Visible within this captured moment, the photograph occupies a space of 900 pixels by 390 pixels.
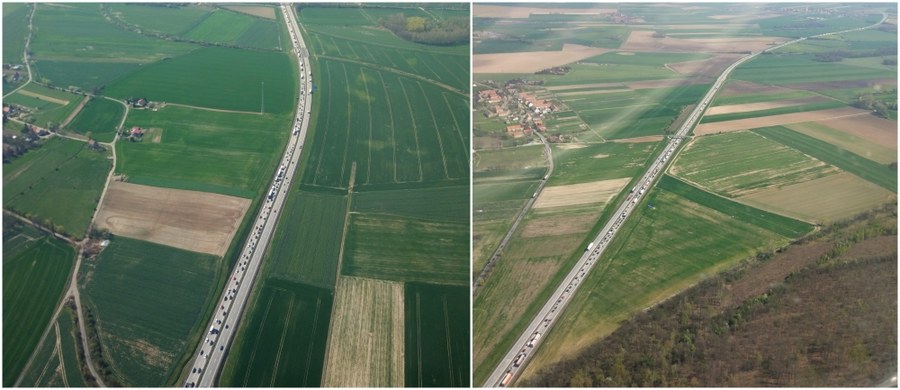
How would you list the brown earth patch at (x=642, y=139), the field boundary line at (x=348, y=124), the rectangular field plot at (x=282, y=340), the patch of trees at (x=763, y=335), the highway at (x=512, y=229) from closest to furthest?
the patch of trees at (x=763, y=335) < the rectangular field plot at (x=282, y=340) < the highway at (x=512, y=229) < the field boundary line at (x=348, y=124) < the brown earth patch at (x=642, y=139)

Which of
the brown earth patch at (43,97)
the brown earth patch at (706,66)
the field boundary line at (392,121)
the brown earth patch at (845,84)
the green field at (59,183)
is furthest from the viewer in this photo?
the brown earth patch at (706,66)

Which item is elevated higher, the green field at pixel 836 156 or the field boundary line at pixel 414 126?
the field boundary line at pixel 414 126

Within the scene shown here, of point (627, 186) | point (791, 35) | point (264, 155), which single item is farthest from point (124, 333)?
point (791, 35)

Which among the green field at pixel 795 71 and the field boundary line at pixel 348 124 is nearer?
the field boundary line at pixel 348 124

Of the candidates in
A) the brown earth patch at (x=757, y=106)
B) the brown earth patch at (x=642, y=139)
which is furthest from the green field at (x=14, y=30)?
the brown earth patch at (x=757, y=106)

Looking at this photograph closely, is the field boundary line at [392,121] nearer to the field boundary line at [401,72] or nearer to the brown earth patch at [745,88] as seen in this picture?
the field boundary line at [401,72]

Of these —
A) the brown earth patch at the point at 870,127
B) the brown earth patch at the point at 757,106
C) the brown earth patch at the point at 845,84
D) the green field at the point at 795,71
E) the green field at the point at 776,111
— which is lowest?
the brown earth patch at the point at 870,127
